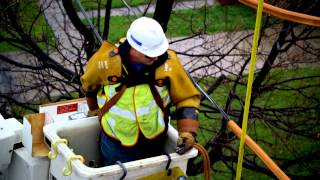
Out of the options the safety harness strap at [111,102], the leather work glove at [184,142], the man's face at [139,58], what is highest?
the man's face at [139,58]

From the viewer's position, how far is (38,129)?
3.82 meters

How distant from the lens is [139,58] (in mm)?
3535

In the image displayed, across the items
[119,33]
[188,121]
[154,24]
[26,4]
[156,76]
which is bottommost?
[119,33]

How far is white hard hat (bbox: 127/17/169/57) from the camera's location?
11.3ft

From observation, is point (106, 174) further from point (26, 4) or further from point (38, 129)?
point (26, 4)

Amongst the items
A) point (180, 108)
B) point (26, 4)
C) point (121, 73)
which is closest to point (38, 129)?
point (121, 73)

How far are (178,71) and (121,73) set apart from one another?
36cm

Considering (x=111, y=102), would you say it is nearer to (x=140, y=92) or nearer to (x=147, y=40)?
(x=140, y=92)

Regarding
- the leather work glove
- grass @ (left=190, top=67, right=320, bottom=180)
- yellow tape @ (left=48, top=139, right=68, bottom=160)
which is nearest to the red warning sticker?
yellow tape @ (left=48, top=139, right=68, bottom=160)

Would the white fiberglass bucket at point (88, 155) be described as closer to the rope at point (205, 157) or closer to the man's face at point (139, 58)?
the rope at point (205, 157)

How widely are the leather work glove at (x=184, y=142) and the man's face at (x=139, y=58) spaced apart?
20.1 inches

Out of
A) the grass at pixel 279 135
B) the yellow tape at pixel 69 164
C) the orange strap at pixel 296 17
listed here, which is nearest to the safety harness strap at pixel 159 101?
the yellow tape at pixel 69 164

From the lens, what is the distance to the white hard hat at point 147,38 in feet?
11.3

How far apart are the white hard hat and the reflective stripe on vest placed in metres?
0.24
